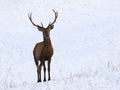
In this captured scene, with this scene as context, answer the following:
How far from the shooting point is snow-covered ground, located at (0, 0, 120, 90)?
11.6m

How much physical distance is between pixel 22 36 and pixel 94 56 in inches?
286

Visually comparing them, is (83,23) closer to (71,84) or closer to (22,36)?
(22,36)

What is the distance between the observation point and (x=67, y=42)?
80.2 ft

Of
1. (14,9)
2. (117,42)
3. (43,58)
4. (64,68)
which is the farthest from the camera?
(14,9)

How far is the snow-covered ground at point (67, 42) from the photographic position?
1156cm

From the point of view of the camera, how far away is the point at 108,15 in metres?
29.8

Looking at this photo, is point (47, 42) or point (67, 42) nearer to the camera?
point (47, 42)

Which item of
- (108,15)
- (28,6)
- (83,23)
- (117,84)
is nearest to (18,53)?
(83,23)

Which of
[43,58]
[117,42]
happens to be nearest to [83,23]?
[117,42]

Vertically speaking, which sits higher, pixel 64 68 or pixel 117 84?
pixel 117 84

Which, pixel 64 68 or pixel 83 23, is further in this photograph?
pixel 83 23

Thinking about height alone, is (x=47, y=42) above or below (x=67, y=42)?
above

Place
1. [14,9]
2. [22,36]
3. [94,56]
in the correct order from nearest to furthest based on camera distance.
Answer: [94,56] → [22,36] → [14,9]

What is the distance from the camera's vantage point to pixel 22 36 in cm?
2645
